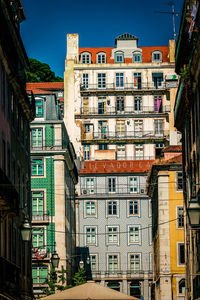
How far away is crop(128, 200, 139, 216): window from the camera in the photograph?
92938mm

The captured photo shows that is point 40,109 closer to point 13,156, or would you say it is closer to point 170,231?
point 170,231

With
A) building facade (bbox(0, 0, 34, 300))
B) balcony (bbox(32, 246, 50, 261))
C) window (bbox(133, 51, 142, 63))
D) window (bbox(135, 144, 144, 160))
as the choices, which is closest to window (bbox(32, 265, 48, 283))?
balcony (bbox(32, 246, 50, 261))

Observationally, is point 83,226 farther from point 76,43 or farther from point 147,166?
point 76,43

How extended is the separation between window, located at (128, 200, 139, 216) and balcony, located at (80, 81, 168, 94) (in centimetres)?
1555

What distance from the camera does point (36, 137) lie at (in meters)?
70.3

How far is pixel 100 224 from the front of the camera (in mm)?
92938

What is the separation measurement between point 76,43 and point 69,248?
3648 centimetres

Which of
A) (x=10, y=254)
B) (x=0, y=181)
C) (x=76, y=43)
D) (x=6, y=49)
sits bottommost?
(x=10, y=254)

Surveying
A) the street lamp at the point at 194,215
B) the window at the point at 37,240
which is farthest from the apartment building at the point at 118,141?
the street lamp at the point at 194,215

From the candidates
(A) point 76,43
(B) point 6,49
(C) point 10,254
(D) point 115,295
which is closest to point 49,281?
(C) point 10,254

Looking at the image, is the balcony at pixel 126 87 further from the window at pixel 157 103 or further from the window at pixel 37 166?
the window at pixel 37 166

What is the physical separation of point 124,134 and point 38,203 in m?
33.4

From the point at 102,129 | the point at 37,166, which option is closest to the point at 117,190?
the point at 102,129

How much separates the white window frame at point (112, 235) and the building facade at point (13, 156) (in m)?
48.1
